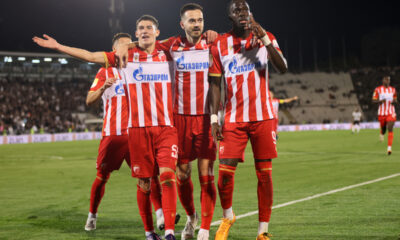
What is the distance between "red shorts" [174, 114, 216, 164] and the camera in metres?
5.54

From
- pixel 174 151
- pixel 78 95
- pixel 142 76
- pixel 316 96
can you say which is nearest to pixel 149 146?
pixel 174 151

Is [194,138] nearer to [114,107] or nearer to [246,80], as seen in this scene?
[246,80]

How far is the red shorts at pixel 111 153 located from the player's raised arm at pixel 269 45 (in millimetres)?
2464

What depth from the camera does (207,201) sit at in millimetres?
5297

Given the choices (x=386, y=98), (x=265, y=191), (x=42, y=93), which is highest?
(x=42, y=93)

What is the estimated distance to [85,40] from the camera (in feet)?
205

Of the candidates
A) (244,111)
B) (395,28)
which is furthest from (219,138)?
(395,28)

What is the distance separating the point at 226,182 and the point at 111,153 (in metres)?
1.94

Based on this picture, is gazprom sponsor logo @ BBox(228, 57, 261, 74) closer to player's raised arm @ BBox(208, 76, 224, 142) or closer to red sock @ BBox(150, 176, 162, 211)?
player's raised arm @ BBox(208, 76, 224, 142)

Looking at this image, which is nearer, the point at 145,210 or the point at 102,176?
the point at 145,210

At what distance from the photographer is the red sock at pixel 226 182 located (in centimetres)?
509

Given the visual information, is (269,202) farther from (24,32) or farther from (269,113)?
(24,32)

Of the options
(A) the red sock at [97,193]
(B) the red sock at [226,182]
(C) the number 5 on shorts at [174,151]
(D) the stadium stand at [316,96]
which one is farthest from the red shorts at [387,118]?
(D) the stadium stand at [316,96]

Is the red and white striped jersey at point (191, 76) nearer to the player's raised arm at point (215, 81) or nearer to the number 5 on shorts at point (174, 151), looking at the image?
the player's raised arm at point (215, 81)
